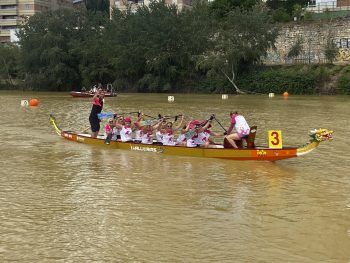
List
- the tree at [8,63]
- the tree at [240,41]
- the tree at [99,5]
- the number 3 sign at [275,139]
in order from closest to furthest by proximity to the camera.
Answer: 1. the number 3 sign at [275,139]
2. the tree at [240,41]
3. the tree at [8,63]
4. the tree at [99,5]

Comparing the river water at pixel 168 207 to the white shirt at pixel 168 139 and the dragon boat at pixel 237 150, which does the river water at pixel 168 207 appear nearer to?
the dragon boat at pixel 237 150

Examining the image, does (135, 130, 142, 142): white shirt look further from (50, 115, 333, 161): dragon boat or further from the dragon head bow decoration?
the dragon head bow decoration

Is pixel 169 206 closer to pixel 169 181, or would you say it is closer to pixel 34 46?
pixel 169 181

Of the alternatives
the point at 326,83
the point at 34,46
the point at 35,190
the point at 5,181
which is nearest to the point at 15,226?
the point at 35,190

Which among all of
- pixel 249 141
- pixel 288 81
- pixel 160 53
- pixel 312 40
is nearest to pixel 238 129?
pixel 249 141

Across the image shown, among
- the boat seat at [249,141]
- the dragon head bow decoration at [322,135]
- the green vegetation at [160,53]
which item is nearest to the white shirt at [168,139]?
the boat seat at [249,141]

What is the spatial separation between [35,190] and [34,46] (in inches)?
2420

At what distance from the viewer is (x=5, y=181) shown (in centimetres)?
1265

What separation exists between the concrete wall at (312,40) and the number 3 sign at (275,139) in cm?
4087

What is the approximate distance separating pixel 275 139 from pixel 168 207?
196 inches

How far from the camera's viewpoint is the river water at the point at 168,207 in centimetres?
795

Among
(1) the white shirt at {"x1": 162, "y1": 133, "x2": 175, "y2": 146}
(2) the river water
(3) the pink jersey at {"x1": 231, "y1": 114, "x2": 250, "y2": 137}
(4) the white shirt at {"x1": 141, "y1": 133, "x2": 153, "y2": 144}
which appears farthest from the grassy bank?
(3) the pink jersey at {"x1": 231, "y1": 114, "x2": 250, "y2": 137}

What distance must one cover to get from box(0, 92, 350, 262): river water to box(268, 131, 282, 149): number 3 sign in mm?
626

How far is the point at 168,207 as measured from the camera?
10.3 metres
